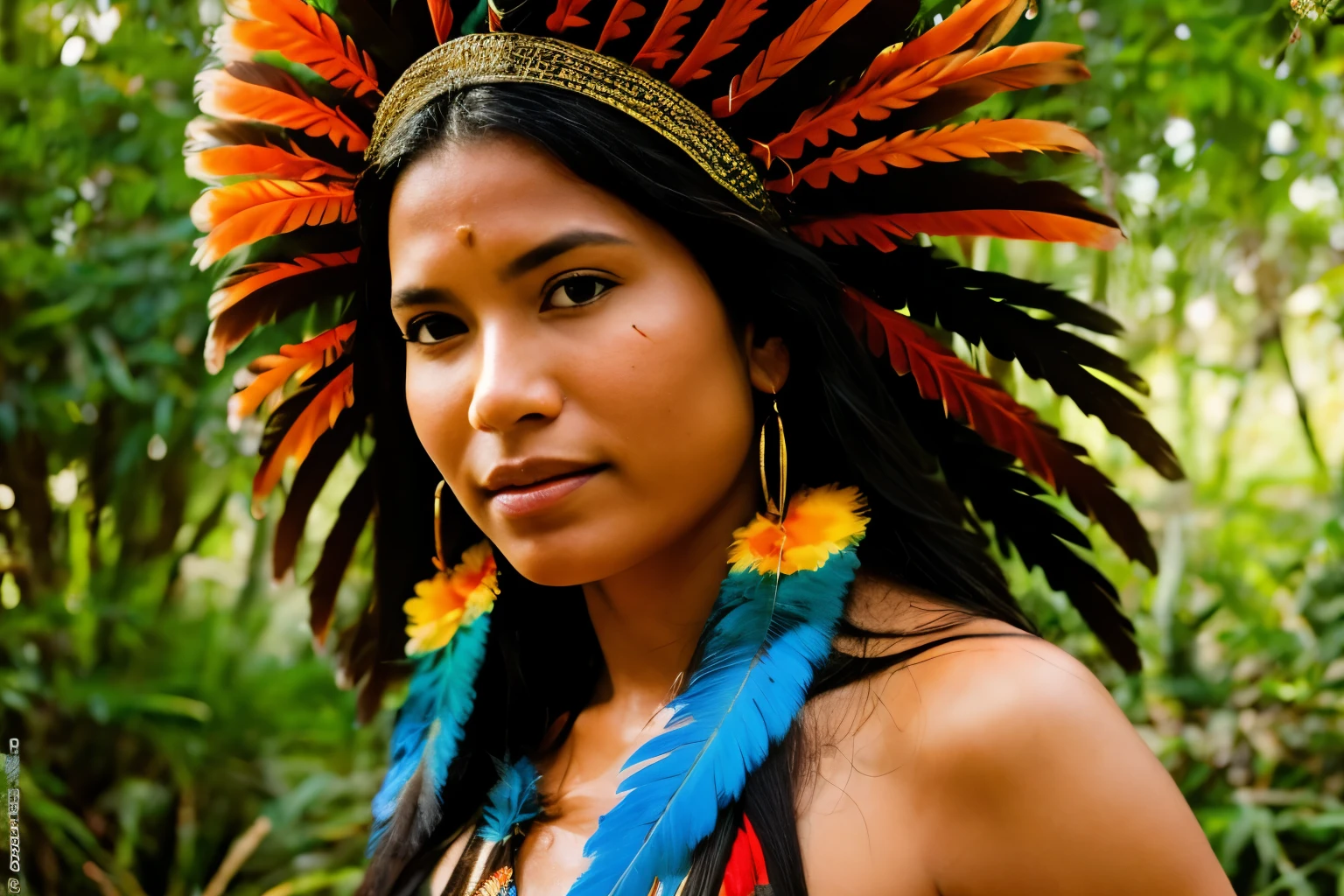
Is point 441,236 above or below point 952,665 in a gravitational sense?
above

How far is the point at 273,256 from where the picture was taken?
5.55 ft

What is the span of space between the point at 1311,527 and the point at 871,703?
2.08 meters

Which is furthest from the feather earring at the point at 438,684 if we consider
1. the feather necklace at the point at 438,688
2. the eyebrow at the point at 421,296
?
the eyebrow at the point at 421,296

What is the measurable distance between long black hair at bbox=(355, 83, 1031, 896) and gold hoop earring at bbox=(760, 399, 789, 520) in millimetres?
41

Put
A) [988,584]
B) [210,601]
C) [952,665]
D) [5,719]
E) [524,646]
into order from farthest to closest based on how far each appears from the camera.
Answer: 1. [210,601]
2. [5,719]
3. [524,646]
4. [988,584]
5. [952,665]

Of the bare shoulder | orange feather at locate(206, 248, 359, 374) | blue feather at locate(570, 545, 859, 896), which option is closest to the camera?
the bare shoulder

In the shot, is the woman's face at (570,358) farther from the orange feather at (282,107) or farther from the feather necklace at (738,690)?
the orange feather at (282,107)

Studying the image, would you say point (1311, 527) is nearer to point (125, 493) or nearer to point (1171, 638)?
point (1171, 638)

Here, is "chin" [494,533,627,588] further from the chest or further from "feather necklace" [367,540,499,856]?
"feather necklace" [367,540,499,856]

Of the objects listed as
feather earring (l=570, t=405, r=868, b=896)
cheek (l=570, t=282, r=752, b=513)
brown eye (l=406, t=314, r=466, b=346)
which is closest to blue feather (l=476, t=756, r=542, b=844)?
feather earring (l=570, t=405, r=868, b=896)

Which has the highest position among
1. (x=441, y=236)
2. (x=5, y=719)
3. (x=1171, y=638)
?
(x=441, y=236)

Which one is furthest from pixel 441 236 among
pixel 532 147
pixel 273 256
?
pixel 273 256

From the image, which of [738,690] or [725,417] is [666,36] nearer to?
[725,417]

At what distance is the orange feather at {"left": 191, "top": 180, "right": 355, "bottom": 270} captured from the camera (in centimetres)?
147
